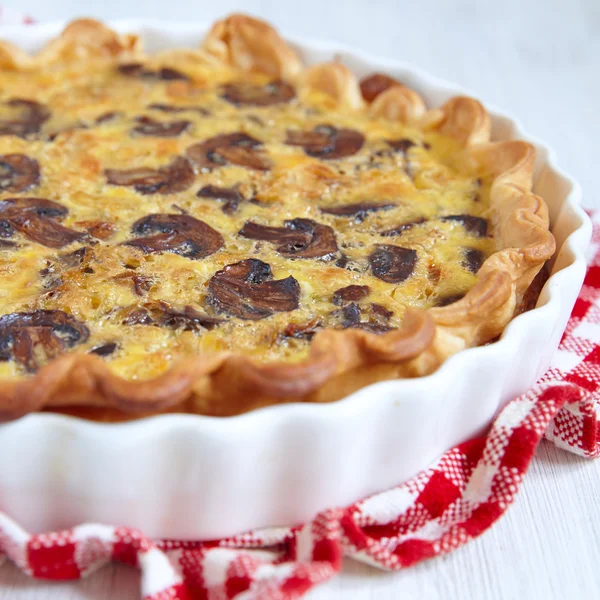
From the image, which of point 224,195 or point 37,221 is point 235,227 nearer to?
point 224,195

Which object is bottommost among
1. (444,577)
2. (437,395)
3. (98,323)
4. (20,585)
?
(20,585)

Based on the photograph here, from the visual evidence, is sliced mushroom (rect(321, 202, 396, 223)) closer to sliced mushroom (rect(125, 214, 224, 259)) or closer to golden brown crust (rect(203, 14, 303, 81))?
sliced mushroom (rect(125, 214, 224, 259))

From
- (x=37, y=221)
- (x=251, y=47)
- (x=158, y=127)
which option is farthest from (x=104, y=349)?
(x=251, y=47)

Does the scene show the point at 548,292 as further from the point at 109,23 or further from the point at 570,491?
the point at 109,23

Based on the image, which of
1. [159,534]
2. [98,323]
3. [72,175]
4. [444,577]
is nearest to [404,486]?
[444,577]

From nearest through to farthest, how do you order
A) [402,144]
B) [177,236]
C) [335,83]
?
[177,236] → [402,144] → [335,83]

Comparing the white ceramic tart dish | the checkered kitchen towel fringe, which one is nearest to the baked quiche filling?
the white ceramic tart dish
